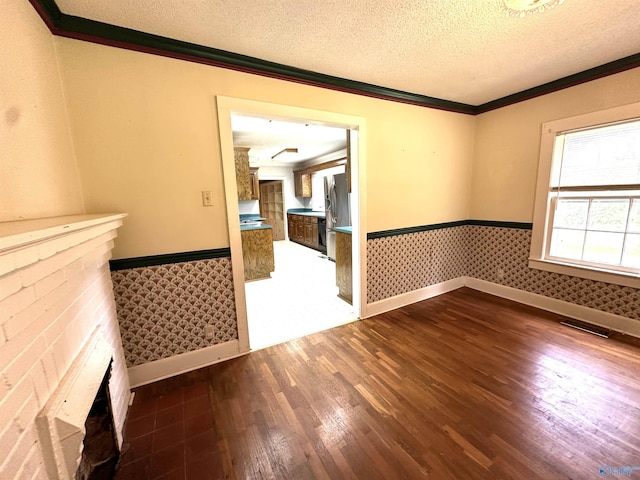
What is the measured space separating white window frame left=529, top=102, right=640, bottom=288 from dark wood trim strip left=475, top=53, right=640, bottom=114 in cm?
31

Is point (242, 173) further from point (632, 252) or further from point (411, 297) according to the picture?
point (632, 252)

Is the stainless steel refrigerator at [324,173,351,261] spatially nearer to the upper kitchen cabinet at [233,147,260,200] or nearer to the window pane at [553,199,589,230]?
the upper kitchen cabinet at [233,147,260,200]

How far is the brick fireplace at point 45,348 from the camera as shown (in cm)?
59

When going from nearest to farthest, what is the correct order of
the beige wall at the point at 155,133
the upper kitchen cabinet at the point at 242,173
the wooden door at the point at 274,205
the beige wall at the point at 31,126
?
the beige wall at the point at 31,126 < the beige wall at the point at 155,133 < the upper kitchen cabinet at the point at 242,173 < the wooden door at the point at 274,205

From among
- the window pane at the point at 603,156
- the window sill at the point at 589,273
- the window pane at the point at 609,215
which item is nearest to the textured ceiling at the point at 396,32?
the window pane at the point at 603,156

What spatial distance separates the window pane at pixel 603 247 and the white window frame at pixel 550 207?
0.09m

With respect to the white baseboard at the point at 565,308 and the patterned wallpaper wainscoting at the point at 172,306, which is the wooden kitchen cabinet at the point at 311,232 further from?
the patterned wallpaper wainscoting at the point at 172,306

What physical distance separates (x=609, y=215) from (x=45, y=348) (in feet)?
12.9

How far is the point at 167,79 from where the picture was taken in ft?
5.81

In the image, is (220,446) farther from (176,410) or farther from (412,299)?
(412,299)

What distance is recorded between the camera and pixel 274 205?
27.0 feet

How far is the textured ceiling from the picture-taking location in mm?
1470

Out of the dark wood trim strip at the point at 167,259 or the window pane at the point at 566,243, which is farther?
the window pane at the point at 566,243

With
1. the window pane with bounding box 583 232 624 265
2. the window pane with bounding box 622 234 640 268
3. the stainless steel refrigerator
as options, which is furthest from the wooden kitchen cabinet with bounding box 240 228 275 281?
the window pane with bounding box 622 234 640 268
